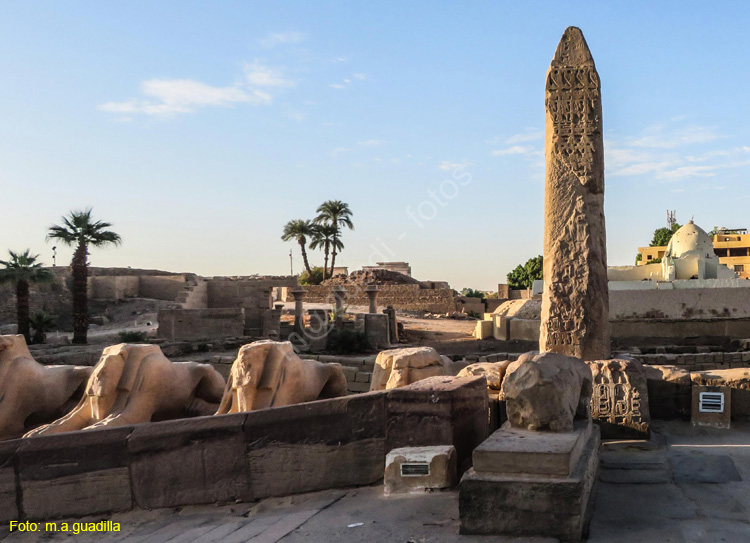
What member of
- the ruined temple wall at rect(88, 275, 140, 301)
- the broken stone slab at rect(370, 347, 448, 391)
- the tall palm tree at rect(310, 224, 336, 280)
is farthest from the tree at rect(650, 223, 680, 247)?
the broken stone slab at rect(370, 347, 448, 391)

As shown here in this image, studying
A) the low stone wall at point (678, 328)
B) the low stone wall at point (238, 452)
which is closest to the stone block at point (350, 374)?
the low stone wall at point (678, 328)

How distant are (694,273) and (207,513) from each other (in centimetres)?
Result: 2197

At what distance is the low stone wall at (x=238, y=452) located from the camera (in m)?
4.57

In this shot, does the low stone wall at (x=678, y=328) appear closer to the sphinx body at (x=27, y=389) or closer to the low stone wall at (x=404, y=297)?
the sphinx body at (x=27, y=389)

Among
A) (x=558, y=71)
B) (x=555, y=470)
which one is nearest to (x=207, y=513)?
(x=555, y=470)

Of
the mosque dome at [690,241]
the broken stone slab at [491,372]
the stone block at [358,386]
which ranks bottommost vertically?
the stone block at [358,386]

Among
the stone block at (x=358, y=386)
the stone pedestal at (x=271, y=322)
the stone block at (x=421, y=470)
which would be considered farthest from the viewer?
the stone pedestal at (x=271, y=322)

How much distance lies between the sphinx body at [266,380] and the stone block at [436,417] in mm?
1698

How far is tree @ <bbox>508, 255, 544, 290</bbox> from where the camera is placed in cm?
4672

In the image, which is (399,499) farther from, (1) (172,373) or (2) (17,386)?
(2) (17,386)

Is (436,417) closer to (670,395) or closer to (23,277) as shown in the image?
(670,395)

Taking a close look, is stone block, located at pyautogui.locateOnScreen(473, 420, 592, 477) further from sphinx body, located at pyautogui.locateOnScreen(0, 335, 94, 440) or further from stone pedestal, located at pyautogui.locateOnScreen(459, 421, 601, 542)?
sphinx body, located at pyautogui.locateOnScreen(0, 335, 94, 440)

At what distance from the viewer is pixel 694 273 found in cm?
2297

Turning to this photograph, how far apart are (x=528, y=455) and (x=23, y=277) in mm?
23900
